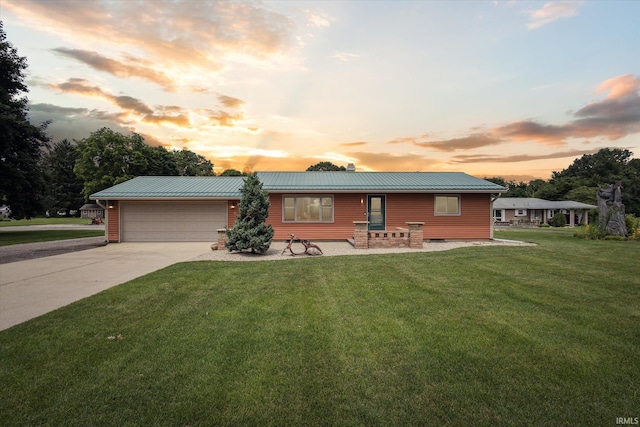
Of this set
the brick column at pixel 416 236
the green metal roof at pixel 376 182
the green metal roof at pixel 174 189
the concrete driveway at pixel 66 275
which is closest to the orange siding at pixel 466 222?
the green metal roof at pixel 376 182

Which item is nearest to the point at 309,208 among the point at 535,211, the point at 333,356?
the point at 333,356

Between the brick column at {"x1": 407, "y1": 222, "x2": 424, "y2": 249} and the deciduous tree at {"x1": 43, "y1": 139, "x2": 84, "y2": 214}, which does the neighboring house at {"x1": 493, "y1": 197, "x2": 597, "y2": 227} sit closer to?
the brick column at {"x1": 407, "y1": 222, "x2": 424, "y2": 249}

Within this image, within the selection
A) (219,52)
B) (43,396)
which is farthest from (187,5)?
(43,396)

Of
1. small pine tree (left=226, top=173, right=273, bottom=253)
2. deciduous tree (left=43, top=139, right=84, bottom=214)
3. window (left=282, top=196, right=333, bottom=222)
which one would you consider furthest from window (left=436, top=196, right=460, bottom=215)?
deciduous tree (left=43, top=139, right=84, bottom=214)

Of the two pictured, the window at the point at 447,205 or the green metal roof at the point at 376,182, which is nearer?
the green metal roof at the point at 376,182

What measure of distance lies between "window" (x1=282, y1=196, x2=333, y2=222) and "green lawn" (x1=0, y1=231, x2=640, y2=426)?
28.8 feet

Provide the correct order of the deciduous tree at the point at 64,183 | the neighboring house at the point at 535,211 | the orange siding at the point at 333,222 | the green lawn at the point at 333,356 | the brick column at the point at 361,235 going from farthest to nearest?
1. the deciduous tree at the point at 64,183
2. the neighboring house at the point at 535,211
3. the orange siding at the point at 333,222
4. the brick column at the point at 361,235
5. the green lawn at the point at 333,356

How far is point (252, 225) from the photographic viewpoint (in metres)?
11.0

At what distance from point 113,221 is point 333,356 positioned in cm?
1594

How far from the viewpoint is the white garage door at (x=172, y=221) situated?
15.3 meters

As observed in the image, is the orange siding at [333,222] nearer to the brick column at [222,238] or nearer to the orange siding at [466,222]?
the brick column at [222,238]

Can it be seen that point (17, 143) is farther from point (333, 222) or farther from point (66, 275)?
point (333, 222)

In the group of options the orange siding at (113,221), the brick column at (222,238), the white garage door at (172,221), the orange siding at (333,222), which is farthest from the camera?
the white garage door at (172,221)

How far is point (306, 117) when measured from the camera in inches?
635
